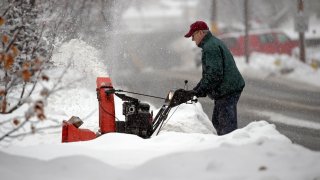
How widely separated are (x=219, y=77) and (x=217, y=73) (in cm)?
7

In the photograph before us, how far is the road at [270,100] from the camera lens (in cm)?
997

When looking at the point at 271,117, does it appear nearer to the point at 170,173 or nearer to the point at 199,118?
the point at 199,118

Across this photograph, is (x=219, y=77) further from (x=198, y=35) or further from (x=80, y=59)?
(x=80, y=59)

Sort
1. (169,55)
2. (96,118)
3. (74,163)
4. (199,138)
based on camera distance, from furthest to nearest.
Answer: (169,55) → (96,118) → (199,138) → (74,163)

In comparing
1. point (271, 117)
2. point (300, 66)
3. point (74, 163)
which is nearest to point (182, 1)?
point (300, 66)

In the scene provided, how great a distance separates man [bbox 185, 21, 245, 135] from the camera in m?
6.06

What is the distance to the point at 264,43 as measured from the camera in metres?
22.6

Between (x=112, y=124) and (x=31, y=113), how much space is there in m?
1.89

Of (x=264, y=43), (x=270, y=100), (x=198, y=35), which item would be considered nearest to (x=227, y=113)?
(x=198, y=35)

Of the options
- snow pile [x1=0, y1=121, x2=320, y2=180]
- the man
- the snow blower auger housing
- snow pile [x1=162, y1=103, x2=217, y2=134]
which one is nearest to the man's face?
the man

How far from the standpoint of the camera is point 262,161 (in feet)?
14.5

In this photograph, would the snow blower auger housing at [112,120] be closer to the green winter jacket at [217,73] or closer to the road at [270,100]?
the green winter jacket at [217,73]

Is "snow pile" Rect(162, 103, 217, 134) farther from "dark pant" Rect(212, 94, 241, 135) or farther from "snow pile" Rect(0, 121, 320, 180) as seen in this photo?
"snow pile" Rect(0, 121, 320, 180)

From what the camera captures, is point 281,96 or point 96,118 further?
point 281,96
